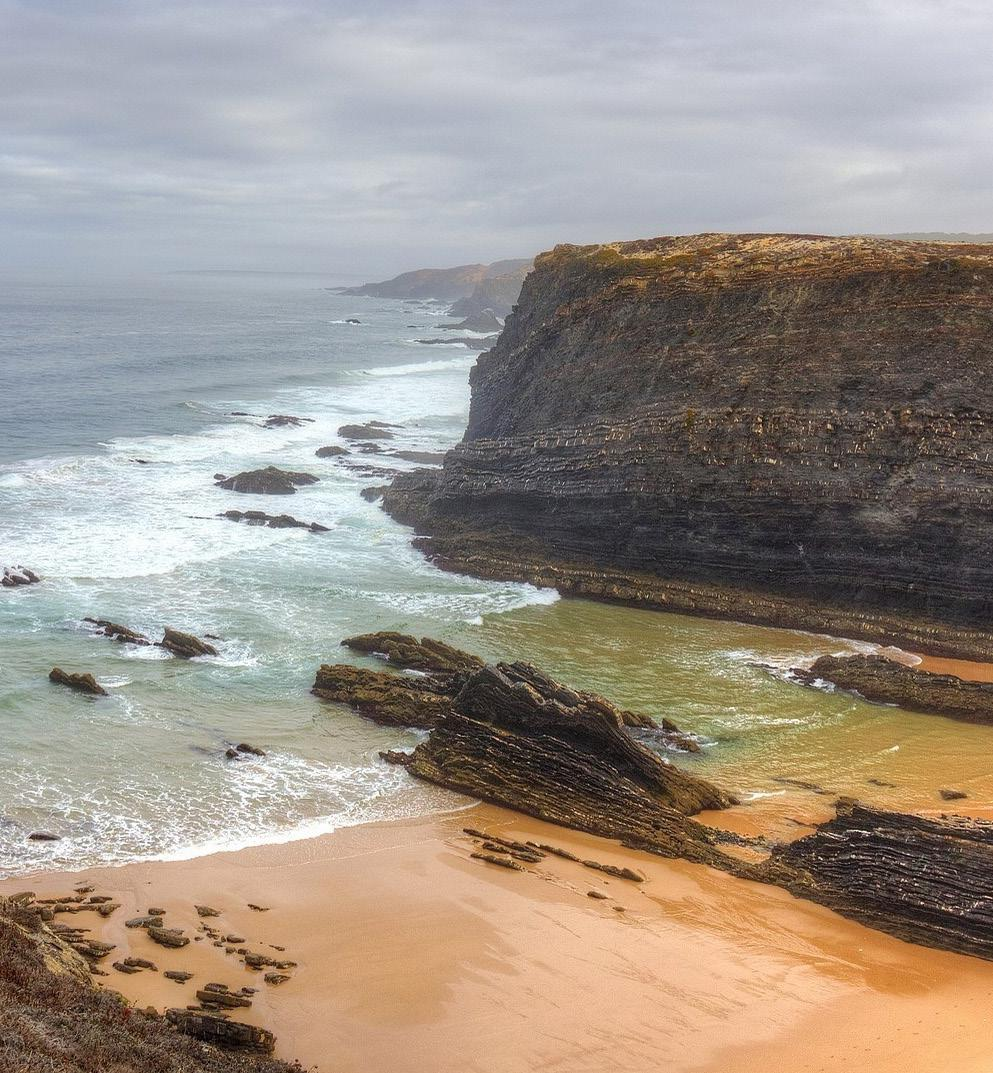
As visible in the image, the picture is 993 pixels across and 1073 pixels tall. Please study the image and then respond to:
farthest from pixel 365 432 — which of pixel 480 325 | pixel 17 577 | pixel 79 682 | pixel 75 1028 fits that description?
pixel 480 325

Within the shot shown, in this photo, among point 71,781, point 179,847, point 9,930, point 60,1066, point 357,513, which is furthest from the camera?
point 357,513

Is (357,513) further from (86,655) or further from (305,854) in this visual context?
(305,854)

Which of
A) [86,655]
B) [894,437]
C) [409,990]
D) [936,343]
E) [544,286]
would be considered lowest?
[409,990]

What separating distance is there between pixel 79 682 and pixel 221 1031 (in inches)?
519

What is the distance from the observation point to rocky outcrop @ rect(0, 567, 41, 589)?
1216 inches

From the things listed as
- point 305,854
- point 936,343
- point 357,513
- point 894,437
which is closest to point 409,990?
point 305,854

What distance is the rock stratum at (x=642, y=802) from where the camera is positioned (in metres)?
16.4

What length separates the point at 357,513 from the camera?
42.5 m

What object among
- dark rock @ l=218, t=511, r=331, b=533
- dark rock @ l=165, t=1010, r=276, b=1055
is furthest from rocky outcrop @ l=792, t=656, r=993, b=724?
dark rock @ l=218, t=511, r=331, b=533

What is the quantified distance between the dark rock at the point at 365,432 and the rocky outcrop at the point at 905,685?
3714 cm

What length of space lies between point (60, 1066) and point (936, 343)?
28750 mm

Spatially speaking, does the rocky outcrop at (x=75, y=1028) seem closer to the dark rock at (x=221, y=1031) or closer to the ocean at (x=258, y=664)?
the dark rock at (x=221, y=1031)

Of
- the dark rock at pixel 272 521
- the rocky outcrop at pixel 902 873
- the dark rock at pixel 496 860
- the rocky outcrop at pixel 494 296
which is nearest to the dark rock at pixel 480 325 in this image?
the rocky outcrop at pixel 494 296

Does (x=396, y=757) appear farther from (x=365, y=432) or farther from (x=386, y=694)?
(x=365, y=432)
